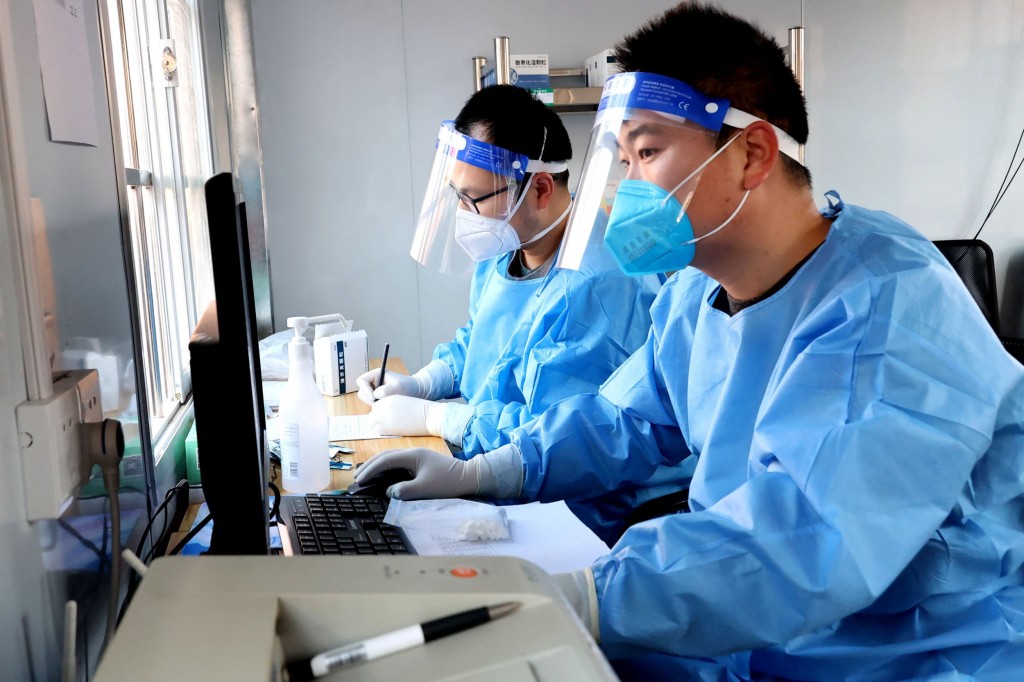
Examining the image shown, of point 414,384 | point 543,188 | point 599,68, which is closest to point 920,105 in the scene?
point 599,68

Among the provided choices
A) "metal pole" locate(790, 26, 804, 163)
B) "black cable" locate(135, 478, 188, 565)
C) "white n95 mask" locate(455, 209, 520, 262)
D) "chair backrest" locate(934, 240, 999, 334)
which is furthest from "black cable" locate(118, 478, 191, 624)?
"chair backrest" locate(934, 240, 999, 334)

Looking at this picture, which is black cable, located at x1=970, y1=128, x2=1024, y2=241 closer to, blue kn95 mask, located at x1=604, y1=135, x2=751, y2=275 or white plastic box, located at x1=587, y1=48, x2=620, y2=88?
white plastic box, located at x1=587, y1=48, x2=620, y2=88

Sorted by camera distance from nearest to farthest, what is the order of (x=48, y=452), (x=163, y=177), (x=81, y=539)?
1. (x=48, y=452)
2. (x=81, y=539)
3. (x=163, y=177)

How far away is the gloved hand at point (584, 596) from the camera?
95 centimetres

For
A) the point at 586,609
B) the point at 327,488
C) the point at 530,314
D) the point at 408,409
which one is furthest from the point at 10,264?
the point at 530,314

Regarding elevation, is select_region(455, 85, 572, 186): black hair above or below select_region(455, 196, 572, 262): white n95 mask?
above

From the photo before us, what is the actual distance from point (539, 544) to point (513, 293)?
1128 mm

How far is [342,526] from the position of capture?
1.24 meters

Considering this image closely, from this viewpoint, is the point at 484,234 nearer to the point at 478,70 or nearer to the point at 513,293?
the point at 513,293

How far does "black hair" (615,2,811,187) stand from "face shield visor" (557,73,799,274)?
0.08 feet

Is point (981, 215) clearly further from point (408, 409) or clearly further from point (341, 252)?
point (408, 409)

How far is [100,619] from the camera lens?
94 centimetres

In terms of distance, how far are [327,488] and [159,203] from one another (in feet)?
3.00

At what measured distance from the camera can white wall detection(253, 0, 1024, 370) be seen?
10.7 ft
